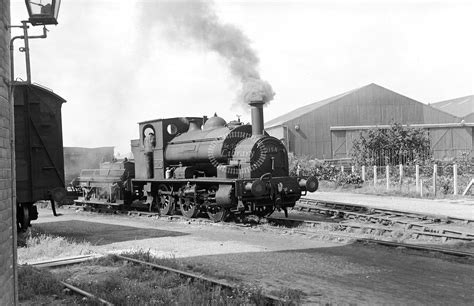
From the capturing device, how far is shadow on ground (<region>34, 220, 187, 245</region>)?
10.9 metres

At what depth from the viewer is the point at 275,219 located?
508 inches

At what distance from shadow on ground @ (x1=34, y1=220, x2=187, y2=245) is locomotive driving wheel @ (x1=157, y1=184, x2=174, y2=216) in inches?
76.5

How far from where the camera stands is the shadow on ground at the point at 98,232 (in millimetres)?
10859

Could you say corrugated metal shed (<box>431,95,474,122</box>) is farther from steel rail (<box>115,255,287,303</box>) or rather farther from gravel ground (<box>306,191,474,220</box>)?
steel rail (<box>115,255,287,303</box>)

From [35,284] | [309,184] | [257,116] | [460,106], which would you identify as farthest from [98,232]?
[460,106]

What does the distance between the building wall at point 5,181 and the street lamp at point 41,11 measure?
33.9 inches

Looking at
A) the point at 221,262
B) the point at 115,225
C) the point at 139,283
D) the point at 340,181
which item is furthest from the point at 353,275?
the point at 340,181

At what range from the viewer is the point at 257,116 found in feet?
41.6

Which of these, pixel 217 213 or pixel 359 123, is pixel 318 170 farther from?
pixel 217 213

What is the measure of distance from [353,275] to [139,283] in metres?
3.00

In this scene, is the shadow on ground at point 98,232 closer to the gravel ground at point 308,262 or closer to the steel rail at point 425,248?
the gravel ground at point 308,262

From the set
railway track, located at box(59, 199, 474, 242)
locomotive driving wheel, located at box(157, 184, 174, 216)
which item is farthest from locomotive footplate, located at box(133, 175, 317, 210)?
locomotive driving wheel, located at box(157, 184, 174, 216)

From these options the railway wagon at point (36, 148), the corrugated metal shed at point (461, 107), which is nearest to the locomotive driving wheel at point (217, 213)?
the railway wagon at point (36, 148)

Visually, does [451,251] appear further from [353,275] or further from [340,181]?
[340,181]
